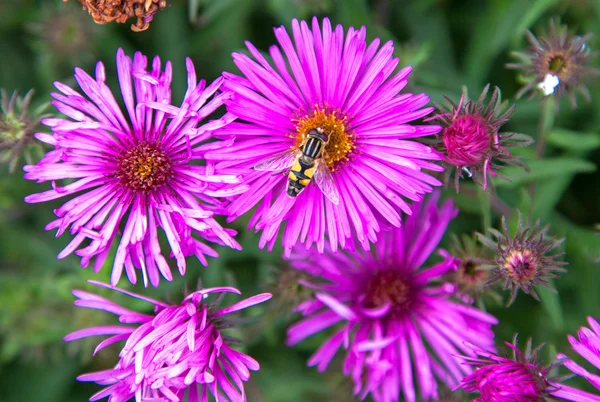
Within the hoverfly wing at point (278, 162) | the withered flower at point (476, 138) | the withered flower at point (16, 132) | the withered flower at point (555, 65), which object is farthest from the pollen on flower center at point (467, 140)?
the withered flower at point (16, 132)

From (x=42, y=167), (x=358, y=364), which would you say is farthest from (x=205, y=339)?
(x=42, y=167)

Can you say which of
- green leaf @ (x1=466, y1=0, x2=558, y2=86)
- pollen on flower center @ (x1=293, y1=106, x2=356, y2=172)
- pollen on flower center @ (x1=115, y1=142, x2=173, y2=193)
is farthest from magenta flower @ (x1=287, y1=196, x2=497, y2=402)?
green leaf @ (x1=466, y1=0, x2=558, y2=86)

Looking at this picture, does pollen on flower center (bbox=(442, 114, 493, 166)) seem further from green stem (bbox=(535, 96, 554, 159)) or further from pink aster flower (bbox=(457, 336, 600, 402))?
pink aster flower (bbox=(457, 336, 600, 402))

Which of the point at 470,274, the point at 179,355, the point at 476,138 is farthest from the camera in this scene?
the point at 470,274

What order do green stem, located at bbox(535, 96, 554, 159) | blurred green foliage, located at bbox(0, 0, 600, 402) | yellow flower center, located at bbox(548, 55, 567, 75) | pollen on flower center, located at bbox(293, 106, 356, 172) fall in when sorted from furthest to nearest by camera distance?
blurred green foliage, located at bbox(0, 0, 600, 402)
green stem, located at bbox(535, 96, 554, 159)
pollen on flower center, located at bbox(293, 106, 356, 172)
yellow flower center, located at bbox(548, 55, 567, 75)

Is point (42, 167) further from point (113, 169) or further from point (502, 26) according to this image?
point (502, 26)

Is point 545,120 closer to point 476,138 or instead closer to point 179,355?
point 476,138

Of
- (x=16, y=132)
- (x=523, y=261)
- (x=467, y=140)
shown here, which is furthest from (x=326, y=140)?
(x=16, y=132)
